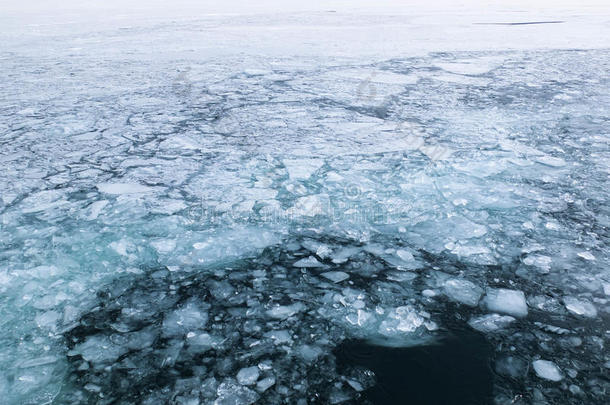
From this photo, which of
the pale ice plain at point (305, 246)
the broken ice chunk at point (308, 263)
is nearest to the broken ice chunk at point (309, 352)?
the pale ice plain at point (305, 246)

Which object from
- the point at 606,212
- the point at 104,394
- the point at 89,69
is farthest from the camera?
the point at 89,69

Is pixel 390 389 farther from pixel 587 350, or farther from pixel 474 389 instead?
pixel 587 350

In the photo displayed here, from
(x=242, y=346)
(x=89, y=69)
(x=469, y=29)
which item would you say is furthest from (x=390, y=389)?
(x=469, y=29)

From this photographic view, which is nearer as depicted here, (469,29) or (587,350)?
(587,350)

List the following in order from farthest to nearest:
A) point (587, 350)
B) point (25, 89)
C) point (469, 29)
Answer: point (469, 29)
point (25, 89)
point (587, 350)

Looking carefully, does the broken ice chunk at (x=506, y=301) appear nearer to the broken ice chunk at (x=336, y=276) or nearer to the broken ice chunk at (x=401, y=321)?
the broken ice chunk at (x=401, y=321)

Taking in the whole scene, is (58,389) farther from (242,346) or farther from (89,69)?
(89,69)
